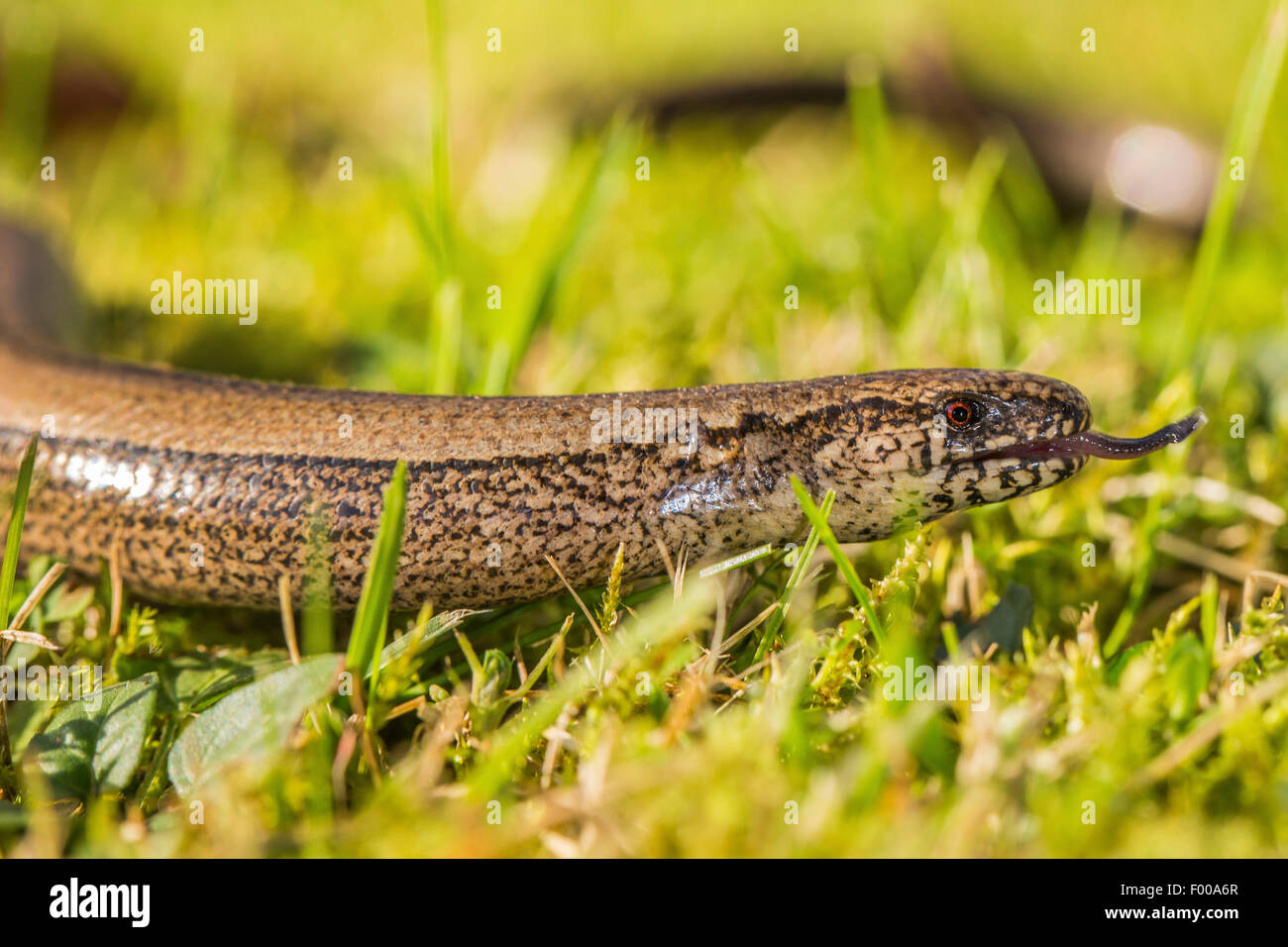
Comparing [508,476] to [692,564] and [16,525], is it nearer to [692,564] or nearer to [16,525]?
[692,564]

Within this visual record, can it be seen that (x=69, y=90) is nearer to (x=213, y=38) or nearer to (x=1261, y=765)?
(x=213, y=38)

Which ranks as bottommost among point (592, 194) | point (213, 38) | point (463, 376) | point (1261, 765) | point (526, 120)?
point (1261, 765)

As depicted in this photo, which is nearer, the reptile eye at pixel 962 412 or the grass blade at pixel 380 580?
the grass blade at pixel 380 580
